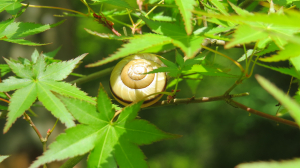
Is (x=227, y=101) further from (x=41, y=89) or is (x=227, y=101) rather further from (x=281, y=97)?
(x=41, y=89)

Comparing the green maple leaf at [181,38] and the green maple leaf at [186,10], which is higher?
the green maple leaf at [186,10]

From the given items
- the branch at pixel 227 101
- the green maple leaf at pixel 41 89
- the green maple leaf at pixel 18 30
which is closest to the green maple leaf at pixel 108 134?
the green maple leaf at pixel 41 89

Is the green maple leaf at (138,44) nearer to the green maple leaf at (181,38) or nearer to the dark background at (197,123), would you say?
the green maple leaf at (181,38)

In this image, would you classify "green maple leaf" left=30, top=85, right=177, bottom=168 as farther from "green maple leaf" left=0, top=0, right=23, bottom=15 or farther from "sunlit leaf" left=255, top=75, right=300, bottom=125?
"green maple leaf" left=0, top=0, right=23, bottom=15

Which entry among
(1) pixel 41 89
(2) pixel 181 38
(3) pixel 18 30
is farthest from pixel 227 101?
(3) pixel 18 30

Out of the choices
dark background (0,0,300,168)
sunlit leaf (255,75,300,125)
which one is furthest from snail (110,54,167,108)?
dark background (0,0,300,168)

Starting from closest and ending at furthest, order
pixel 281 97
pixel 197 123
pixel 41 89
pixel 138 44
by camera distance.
A: pixel 281 97 < pixel 138 44 < pixel 41 89 < pixel 197 123
